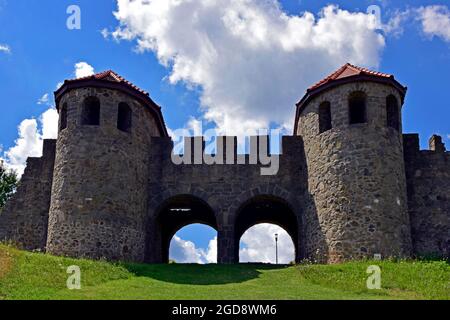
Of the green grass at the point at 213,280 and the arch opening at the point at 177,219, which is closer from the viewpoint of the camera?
the green grass at the point at 213,280

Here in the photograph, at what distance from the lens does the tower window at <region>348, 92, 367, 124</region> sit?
22.4m

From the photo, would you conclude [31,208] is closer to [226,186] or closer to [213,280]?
[226,186]

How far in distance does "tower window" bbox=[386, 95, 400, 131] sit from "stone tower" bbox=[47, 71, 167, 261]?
926cm

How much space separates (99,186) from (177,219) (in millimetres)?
7171

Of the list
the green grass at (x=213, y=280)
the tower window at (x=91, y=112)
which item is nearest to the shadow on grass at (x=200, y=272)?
the green grass at (x=213, y=280)

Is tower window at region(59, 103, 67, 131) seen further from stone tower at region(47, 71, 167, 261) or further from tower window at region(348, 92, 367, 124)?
tower window at region(348, 92, 367, 124)

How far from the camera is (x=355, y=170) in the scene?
20844 mm

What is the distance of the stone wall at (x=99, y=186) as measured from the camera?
20672 millimetres

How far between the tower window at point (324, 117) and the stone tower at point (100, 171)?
22.2ft

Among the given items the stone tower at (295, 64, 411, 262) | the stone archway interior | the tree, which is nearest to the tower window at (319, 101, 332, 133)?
the stone tower at (295, 64, 411, 262)

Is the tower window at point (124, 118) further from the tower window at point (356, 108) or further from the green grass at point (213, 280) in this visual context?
the tower window at point (356, 108)

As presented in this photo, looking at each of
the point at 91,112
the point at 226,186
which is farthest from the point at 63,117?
the point at 226,186
